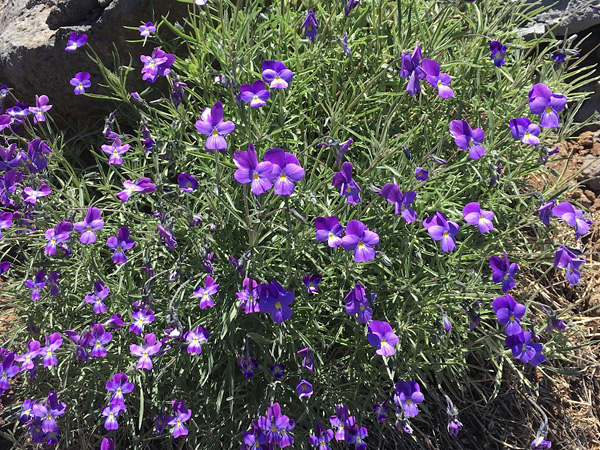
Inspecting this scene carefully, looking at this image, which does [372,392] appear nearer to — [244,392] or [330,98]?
[244,392]

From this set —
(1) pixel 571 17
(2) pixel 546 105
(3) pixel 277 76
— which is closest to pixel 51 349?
(3) pixel 277 76

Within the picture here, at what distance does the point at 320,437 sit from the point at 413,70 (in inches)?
67.1

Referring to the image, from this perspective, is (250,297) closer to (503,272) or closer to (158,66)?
(503,272)

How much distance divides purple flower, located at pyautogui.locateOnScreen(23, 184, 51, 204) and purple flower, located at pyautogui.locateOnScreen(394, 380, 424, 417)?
192 cm

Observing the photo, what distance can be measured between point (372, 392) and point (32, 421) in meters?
1.67

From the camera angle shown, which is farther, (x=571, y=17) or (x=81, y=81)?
(x=571, y=17)

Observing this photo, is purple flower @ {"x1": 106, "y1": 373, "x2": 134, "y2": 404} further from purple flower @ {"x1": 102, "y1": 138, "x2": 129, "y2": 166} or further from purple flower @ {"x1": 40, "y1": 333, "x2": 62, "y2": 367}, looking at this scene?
purple flower @ {"x1": 102, "y1": 138, "x2": 129, "y2": 166}

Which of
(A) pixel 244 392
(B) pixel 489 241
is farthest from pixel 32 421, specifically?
(B) pixel 489 241

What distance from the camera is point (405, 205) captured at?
2293 mm

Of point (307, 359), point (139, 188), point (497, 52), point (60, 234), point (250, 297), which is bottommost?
point (307, 359)

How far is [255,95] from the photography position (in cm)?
223

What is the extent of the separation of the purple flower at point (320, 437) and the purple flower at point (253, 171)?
1.26m

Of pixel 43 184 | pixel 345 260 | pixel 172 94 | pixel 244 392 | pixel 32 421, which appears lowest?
pixel 244 392

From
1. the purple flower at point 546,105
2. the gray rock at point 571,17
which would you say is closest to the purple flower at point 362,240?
the purple flower at point 546,105
